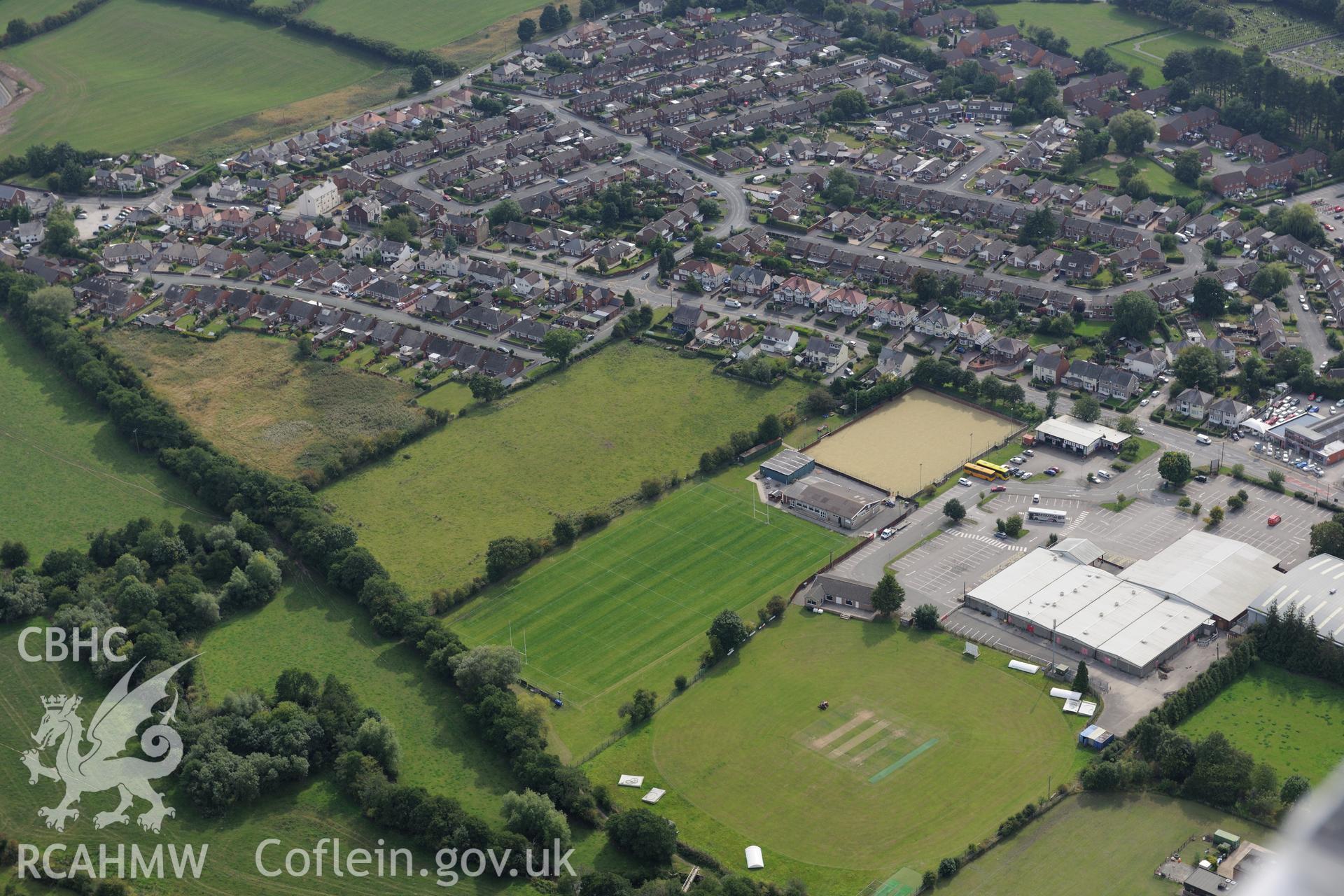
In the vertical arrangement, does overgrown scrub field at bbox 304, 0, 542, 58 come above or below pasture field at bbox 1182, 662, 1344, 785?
above

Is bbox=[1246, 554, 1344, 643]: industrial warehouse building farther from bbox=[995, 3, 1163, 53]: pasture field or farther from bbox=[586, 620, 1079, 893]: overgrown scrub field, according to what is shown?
bbox=[995, 3, 1163, 53]: pasture field

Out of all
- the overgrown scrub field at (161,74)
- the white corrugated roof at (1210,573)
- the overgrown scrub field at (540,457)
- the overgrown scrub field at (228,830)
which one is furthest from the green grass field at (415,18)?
the overgrown scrub field at (228,830)

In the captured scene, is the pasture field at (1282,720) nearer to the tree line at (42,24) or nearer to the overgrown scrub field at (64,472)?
the overgrown scrub field at (64,472)

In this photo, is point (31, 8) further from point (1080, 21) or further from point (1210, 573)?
point (1210, 573)

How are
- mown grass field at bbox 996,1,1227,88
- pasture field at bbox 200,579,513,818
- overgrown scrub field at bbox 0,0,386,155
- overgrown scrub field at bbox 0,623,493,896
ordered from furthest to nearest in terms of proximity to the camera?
mown grass field at bbox 996,1,1227,88
overgrown scrub field at bbox 0,0,386,155
pasture field at bbox 200,579,513,818
overgrown scrub field at bbox 0,623,493,896

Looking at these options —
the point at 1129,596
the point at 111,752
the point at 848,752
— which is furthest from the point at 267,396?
the point at 1129,596

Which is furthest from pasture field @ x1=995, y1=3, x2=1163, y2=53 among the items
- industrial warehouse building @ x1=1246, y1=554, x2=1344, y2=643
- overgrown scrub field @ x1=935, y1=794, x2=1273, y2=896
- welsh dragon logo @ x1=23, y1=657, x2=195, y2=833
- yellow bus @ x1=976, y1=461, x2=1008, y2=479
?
welsh dragon logo @ x1=23, y1=657, x2=195, y2=833

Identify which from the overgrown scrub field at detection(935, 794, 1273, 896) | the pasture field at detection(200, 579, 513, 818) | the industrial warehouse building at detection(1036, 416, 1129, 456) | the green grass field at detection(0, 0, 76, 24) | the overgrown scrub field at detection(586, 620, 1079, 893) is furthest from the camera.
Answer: the green grass field at detection(0, 0, 76, 24)
